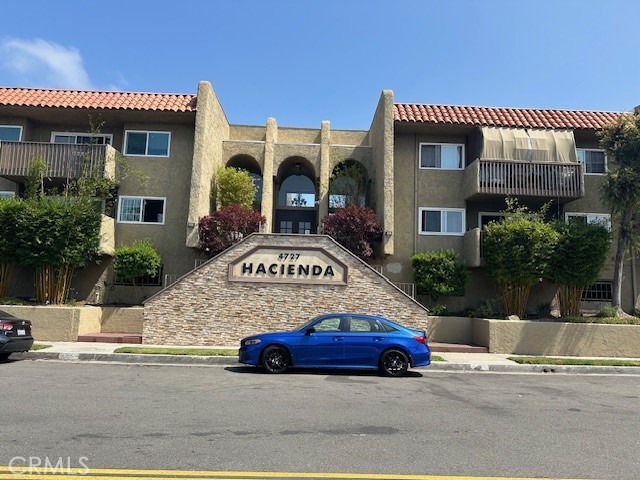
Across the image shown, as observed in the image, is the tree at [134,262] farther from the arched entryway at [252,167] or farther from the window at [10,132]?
the window at [10,132]

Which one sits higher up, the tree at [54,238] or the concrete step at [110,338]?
the tree at [54,238]

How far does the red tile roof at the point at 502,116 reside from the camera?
66.7 ft

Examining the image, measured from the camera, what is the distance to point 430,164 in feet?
69.6

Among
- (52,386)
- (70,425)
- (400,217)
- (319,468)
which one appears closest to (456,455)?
(319,468)

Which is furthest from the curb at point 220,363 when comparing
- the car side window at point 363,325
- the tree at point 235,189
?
the tree at point 235,189

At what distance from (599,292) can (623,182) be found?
17.2 ft

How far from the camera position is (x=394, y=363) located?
437 inches

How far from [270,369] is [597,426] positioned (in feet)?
21.2

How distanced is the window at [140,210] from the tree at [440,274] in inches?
432

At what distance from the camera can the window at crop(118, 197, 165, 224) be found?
66.5 ft

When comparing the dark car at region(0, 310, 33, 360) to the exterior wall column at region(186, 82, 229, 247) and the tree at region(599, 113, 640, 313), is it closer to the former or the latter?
the exterior wall column at region(186, 82, 229, 247)

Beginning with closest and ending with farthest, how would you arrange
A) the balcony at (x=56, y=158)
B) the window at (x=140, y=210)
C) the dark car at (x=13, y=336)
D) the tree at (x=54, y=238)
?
the dark car at (x=13, y=336) → the tree at (x=54, y=238) → the balcony at (x=56, y=158) → the window at (x=140, y=210)

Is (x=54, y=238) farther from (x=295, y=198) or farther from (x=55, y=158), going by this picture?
(x=295, y=198)

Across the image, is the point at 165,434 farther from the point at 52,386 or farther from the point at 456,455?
the point at 52,386
